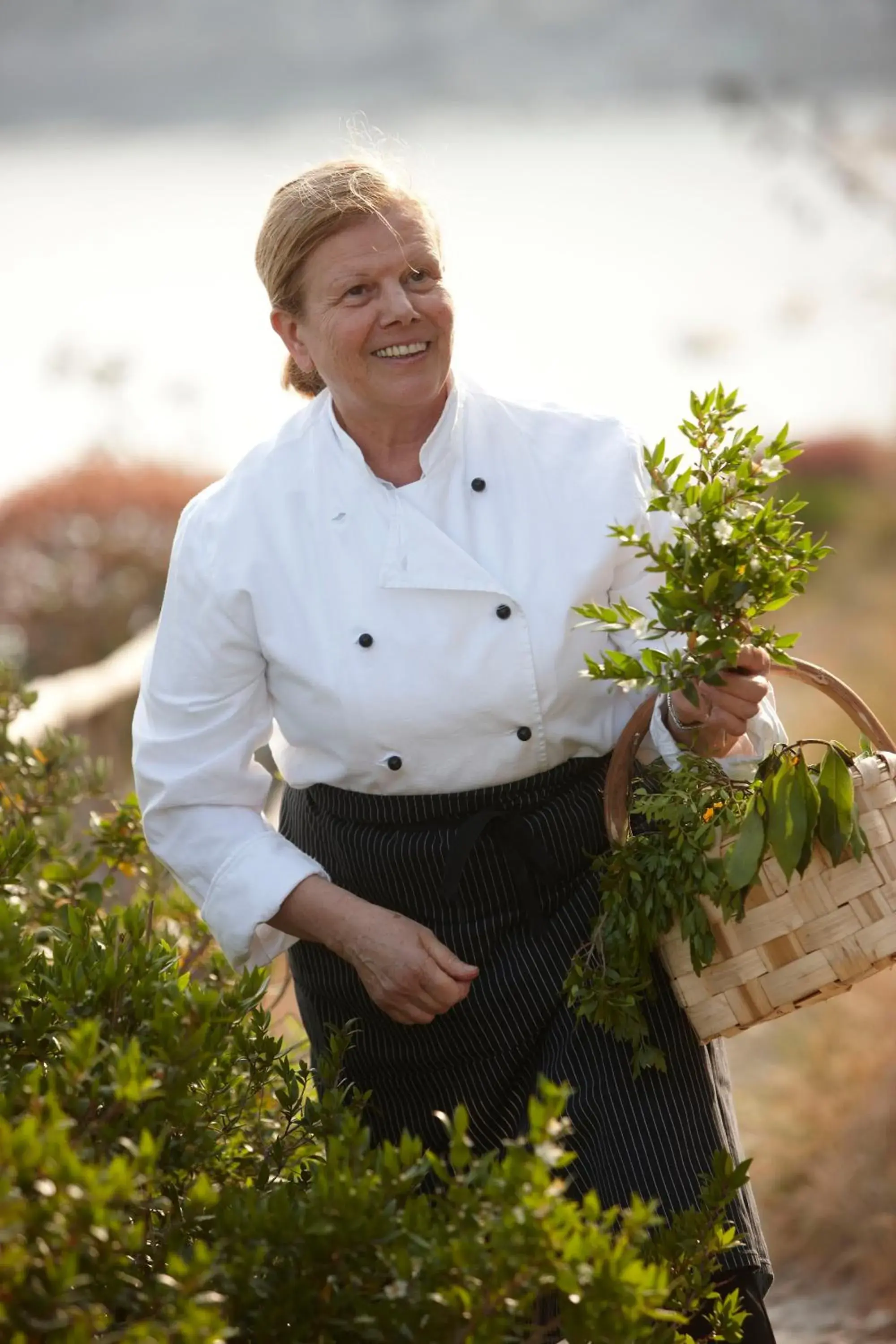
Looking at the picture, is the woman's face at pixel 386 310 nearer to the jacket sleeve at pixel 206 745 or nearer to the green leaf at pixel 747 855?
the jacket sleeve at pixel 206 745

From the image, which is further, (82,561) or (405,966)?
(82,561)

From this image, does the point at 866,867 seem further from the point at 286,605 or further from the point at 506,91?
the point at 506,91

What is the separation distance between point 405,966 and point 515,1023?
0.20 m

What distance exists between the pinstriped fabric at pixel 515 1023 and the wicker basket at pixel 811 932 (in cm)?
16

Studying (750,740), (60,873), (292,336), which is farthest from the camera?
(60,873)

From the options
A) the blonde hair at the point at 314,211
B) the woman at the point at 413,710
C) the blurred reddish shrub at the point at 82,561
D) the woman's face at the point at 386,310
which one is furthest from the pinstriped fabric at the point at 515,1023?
the blurred reddish shrub at the point at 82,561

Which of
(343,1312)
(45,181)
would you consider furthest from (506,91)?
(343,1312)

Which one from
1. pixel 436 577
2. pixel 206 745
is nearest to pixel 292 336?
pixel 436 577

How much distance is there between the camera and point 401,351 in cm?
233

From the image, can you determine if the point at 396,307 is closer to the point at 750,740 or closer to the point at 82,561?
the point at 750,740

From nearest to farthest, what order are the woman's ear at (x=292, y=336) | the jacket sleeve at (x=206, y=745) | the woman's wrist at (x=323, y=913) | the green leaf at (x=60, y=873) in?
the woman's wrist at (x=323, y=913) < the jacket sleeve at (x=206, y=745) < the woman's ear at (x=292, y=336) < the green leaf at (x=60, y=873)

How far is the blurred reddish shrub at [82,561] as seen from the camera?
25.5 feet

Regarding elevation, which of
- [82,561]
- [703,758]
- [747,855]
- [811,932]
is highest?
[82,561]

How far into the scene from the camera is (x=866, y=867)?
197cm
